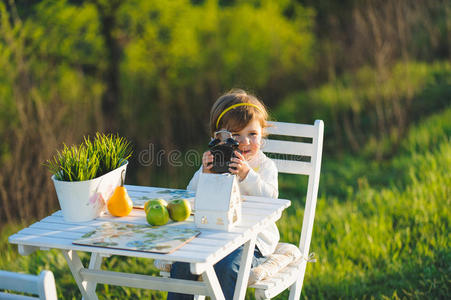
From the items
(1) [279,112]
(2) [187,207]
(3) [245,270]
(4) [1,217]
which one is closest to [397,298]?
(3) [245,270]

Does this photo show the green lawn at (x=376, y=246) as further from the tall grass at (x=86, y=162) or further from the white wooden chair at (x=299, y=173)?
the tall grass at (x=86, y=162)

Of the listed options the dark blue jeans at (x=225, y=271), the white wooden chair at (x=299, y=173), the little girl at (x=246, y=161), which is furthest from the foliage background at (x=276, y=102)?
the dark blue jeans at (x=225, y=271)

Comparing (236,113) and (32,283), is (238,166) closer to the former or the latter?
(236,113)

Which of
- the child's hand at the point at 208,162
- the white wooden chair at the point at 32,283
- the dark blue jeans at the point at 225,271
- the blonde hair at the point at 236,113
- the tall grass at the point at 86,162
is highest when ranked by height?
the blonde hair at the point at 236,113

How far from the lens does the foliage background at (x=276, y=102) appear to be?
3.85 metres

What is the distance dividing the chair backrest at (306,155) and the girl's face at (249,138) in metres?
0.17

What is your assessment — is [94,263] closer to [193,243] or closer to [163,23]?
[193,243]

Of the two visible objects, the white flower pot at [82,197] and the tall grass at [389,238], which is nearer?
the white flower pot at [82,197]

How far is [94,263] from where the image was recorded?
108 inches

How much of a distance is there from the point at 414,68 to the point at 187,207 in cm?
718

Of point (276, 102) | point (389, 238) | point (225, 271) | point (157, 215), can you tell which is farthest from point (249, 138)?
point (276, 102)

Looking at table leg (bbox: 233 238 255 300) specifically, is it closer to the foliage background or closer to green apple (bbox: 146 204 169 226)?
green apple (bbox: 146 204 169 226)

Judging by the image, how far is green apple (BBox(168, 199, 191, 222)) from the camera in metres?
2.19

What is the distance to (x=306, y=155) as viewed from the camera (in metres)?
2.89
